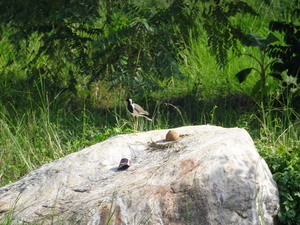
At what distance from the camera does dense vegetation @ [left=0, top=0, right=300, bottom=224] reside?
5.52 m

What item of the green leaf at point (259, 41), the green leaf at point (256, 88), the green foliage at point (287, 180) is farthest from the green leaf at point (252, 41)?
the green foliage at point (287, 180)

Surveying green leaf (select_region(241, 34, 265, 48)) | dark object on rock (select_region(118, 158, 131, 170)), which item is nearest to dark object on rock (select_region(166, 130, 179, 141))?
dark object on rock (select_region(118, 158, 131, 170))

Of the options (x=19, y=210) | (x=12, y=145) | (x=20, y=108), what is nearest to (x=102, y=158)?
(x=19, y=210)

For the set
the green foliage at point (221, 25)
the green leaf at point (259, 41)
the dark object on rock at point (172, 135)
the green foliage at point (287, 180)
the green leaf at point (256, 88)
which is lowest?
the green leaf at point (256, 88)

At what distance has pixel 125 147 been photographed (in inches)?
165

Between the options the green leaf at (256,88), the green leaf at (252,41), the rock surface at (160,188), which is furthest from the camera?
the green leaf at (256,88)

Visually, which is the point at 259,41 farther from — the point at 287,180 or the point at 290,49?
the point at 287,180

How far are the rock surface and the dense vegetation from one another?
2.39 feet

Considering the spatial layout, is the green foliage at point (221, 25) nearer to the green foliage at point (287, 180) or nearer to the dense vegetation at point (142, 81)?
the dense vegetation at point (142, 81)

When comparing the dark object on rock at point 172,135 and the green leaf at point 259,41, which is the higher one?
the dark object on rock at point 172,135

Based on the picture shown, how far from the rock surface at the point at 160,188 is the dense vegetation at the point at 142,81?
0.73 metres

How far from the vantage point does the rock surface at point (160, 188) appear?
3254mm

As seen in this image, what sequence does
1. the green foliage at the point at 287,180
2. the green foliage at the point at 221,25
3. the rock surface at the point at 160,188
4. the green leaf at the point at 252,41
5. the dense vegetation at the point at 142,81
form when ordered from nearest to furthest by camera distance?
the rock surface at the point at 160,188, the green foliage at the point at 287,180, the dense vegetation at the point at 142,81, the green foliage at the point at 221,25, the green leaf at the point at 252,41

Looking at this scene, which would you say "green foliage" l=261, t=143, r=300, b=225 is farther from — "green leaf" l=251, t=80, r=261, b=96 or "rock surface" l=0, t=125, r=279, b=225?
"green leaf" l=251, t=80, r=261, b=96
